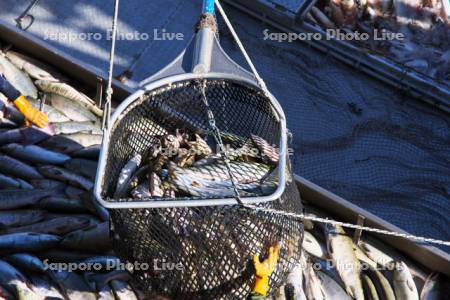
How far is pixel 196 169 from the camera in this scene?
511cm

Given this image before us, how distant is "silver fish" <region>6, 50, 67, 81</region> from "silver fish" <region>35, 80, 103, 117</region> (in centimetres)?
11

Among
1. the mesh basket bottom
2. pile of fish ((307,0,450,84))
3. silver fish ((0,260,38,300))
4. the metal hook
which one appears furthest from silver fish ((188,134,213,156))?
pile of fish ((307,0,450,84))

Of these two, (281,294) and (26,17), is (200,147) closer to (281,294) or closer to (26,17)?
(281,294)

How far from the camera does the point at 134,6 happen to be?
8234 millimetres

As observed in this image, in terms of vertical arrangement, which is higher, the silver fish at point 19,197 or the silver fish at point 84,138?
the silver fish at point 84,138

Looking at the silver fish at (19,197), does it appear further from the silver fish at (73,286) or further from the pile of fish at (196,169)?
the pile of fish at (196,169)

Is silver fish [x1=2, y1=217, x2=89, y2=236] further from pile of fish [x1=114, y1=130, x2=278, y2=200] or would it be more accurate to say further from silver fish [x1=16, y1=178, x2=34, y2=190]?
pile of fish [x1=114, y1=130, x2=278, y2=200]

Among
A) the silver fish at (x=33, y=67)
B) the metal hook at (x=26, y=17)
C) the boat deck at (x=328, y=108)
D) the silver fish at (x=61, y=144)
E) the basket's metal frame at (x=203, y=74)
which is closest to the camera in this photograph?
the basket's metal frame at (x=203, y=74)

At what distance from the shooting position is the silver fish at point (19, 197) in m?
5.73

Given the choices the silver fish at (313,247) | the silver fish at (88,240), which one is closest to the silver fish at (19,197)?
the silver fish at (88,240)

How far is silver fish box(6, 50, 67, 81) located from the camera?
6770 mm

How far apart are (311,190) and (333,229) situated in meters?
0.32

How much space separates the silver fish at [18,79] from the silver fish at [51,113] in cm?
10

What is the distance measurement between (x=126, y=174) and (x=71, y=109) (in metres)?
1.58
